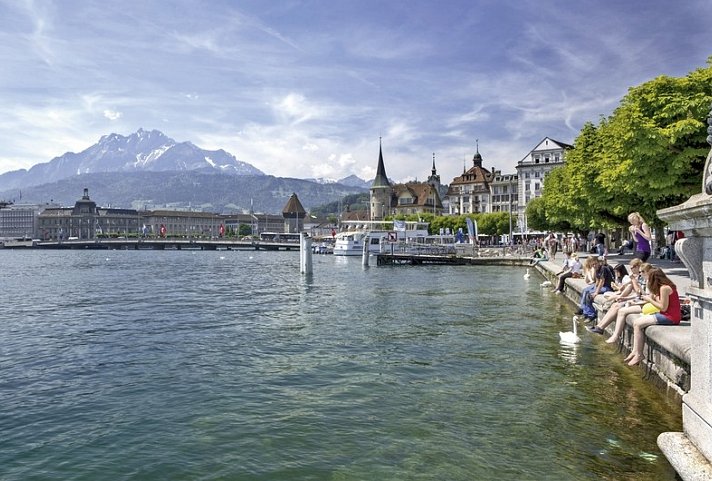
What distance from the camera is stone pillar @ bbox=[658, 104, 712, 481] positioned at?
5.73m

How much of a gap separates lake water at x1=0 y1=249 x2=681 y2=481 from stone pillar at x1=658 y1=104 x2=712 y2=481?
0.77m

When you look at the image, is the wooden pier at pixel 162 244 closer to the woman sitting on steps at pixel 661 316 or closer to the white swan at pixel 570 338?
the white swan at pixel 570 338

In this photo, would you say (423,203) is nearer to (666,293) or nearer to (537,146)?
(537,146)

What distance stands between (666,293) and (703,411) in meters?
5.51

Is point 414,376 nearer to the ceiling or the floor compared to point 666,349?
nearer to the floor

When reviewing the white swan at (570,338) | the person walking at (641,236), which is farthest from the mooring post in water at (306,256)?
the white swan at (570,338)

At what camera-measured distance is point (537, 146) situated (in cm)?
11694

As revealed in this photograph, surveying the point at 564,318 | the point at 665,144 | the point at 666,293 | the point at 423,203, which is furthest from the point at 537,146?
the point at 666,293

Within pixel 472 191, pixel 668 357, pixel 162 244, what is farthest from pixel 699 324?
pixel 162 244

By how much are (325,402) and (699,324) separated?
627 cm

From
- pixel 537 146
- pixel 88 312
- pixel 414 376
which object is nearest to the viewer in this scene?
pixel 414 376

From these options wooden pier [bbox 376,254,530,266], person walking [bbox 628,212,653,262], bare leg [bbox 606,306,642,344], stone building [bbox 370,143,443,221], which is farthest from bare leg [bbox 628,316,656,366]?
stone building [bbox 370,143,443,221]

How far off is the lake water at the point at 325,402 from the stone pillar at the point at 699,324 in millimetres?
772

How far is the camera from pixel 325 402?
10.3 metres
